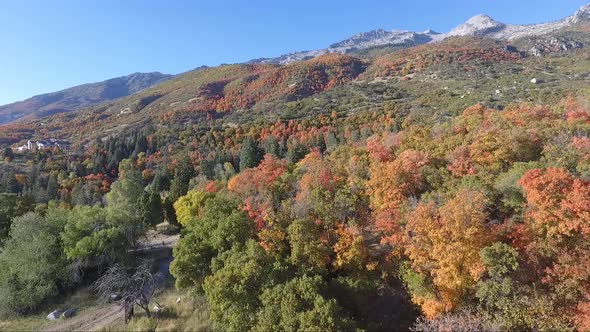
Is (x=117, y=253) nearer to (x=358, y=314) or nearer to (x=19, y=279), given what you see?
(x=19, y=279)

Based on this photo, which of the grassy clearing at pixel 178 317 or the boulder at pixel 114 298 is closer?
the grassy clearing at pixel 178 317

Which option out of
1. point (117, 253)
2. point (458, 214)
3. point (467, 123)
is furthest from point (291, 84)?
point (458, 214)

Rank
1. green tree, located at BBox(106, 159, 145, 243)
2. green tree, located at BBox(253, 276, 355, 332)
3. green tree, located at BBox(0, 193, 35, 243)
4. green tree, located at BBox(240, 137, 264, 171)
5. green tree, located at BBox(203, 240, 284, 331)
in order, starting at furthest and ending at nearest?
green tree, located at BBox(240, 137, 264, 171) < green tree, located at BBox(0, 193, 35, 243) < green tree, located at BBox(106, 159, 145, 243) < green tree, located at BBox(203, 240, 284, 331) < green tree, located at BBox(253, 276, 355, 332)

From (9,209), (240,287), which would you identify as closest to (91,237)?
(9,209)

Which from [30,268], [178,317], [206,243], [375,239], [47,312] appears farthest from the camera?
[30,268]

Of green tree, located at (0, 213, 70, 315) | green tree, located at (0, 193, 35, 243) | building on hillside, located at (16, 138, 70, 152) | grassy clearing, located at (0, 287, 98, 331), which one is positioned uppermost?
building on hillside, located at (16, 138, 70, 152)

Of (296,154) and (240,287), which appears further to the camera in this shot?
(296,154)

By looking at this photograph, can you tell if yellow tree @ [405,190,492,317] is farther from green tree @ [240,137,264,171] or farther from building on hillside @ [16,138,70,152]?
building on hillside @ [16,138,70,152]

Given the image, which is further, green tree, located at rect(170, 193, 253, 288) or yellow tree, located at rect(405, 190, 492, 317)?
green tree, located at rect(170, 193, 253, 288)

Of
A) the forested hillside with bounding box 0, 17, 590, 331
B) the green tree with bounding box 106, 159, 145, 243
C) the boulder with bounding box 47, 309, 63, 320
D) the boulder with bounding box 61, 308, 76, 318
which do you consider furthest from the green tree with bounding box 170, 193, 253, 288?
the green tree with bounding box 106, 159, 145, 243

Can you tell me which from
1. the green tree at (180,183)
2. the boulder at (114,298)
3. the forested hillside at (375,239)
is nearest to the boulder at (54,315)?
the forested hillside at (375,239)

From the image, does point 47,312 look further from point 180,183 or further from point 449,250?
point 449,250

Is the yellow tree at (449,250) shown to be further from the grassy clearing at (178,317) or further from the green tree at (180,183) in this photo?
the green tree at (180,183)
